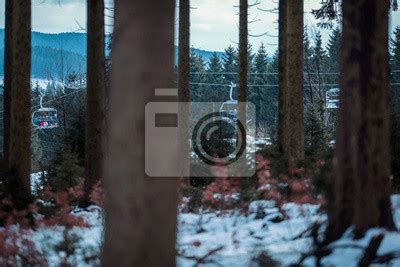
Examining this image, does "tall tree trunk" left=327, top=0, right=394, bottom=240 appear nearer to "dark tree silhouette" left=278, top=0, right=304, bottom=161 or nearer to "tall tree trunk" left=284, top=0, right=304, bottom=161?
"dark tree silhouette" left=278, top=0, right=304, bottom=161

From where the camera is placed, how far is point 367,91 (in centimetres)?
463

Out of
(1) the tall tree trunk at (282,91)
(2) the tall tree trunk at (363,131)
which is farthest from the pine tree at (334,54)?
(2) the tall tree trunk at (363,131)

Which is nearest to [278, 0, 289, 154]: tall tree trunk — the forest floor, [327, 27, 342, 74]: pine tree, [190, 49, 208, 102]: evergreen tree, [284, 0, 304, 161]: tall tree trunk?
[284, 0, 304, 161]: tall tree trunk

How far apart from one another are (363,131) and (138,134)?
7.35 ft

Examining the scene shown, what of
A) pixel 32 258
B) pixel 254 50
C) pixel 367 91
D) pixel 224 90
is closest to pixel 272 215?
pixel 367 91

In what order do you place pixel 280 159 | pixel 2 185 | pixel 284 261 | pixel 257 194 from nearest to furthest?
pixel 284 261 < pixel 257 194 < pixel 2 185 < pixel 280 159

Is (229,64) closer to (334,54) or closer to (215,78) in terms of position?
(215,78)

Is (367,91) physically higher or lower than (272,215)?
higher

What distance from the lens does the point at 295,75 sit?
Result: 12453mm

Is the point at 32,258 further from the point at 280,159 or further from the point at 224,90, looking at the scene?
the point at 224,90

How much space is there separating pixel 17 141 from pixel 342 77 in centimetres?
805

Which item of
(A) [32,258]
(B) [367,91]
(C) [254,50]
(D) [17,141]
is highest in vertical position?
(C) [254,50]

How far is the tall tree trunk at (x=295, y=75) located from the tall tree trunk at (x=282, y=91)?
101 cm

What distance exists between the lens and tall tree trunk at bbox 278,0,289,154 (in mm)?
14558
